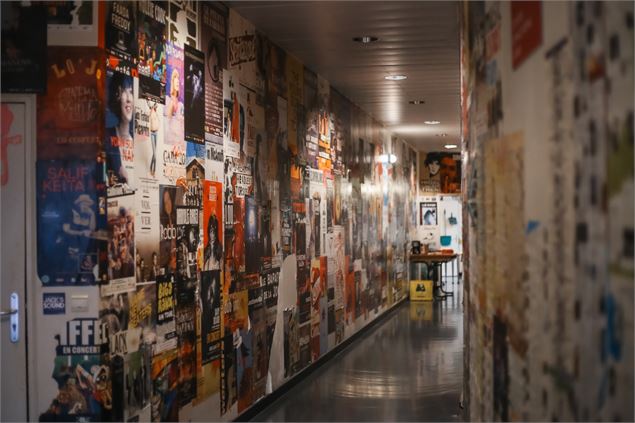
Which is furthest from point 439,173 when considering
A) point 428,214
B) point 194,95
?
point 194,95

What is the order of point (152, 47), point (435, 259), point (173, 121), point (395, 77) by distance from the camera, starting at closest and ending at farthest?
point (152, 47)
point (173, 121)
point (395, 77)
point (435, 259)

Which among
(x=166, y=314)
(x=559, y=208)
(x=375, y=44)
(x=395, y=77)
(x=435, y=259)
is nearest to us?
(x=559, y=208)

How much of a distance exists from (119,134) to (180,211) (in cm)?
97

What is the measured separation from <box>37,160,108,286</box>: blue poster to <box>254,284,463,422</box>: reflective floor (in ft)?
10.1

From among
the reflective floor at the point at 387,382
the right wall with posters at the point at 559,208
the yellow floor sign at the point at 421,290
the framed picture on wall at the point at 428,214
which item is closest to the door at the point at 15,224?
the right wall with posters at the point at 559,208

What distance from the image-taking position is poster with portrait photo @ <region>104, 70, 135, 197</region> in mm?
4676

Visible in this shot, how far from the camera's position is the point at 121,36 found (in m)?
4.82

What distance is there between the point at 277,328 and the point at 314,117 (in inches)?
110

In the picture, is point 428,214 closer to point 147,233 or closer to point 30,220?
point 147,233

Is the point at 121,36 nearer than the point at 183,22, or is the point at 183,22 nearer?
the point at 121,36

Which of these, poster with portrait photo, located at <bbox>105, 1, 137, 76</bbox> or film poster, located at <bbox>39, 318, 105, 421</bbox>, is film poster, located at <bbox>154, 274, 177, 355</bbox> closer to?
film poster, located at <bbox>39, 318, 105, 421</bbox>

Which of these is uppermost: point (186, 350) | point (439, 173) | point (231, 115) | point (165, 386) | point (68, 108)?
point (439, 173)

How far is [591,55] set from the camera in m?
1.67

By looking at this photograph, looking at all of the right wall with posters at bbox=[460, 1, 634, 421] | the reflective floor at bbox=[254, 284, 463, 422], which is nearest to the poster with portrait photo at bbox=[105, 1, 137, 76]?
the right wall with posters at bbox=[460, 1, 634, 421]
